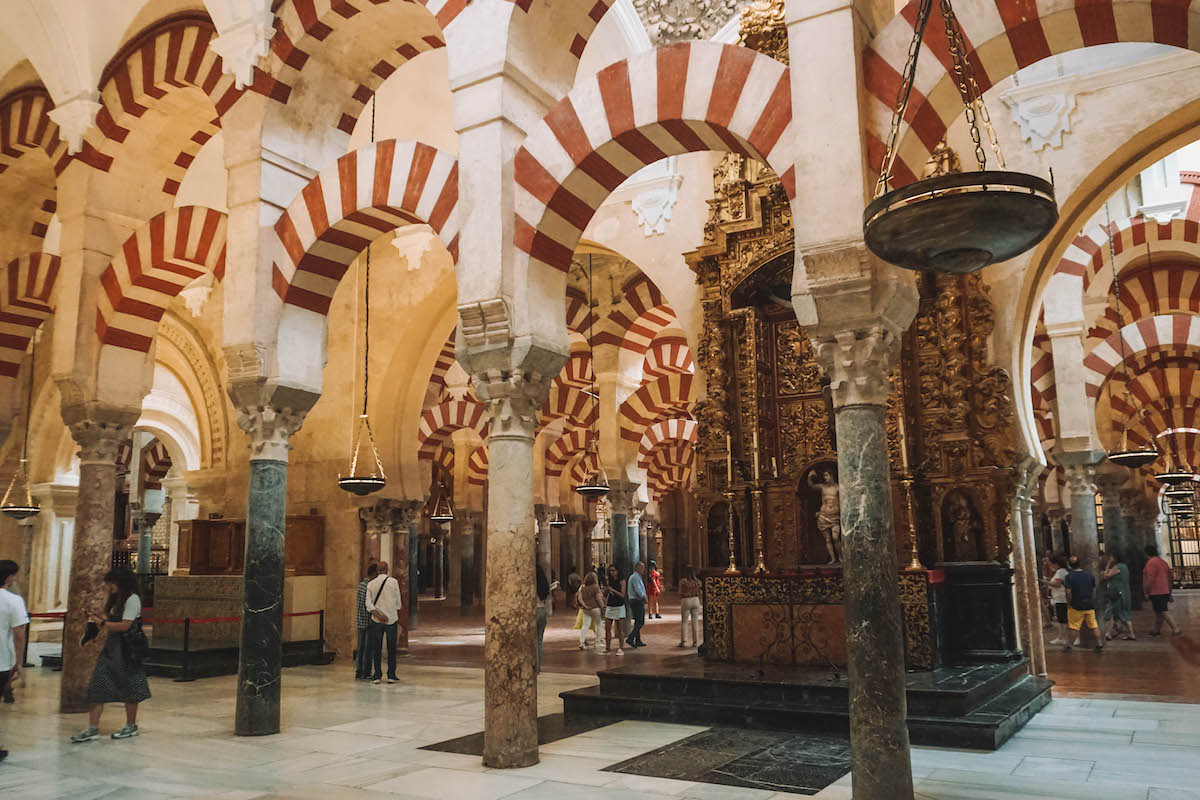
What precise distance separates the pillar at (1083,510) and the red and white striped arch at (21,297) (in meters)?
10.2

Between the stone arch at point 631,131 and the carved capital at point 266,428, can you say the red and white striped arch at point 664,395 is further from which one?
the stone arch at point 631,131

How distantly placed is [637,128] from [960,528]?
3616 millimetres

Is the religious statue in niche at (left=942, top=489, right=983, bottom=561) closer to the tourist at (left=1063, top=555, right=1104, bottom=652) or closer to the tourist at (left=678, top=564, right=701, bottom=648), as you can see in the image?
the tourist at (left=1063, top=555, right=1104, bottom=652)

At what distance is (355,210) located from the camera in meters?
5.25

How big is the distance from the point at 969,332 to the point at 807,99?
3184mm

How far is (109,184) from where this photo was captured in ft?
22.7

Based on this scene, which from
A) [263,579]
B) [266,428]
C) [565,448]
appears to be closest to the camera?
[263,579]

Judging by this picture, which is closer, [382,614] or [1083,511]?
[382,614]

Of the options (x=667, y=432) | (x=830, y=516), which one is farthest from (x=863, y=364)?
(x=667, y=432)

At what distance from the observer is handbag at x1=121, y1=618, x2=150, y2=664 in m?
4.98

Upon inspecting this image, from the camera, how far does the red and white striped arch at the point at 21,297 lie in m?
7.82

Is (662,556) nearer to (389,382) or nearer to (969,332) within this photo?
(389,382)

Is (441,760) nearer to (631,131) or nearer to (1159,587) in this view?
(631,131)

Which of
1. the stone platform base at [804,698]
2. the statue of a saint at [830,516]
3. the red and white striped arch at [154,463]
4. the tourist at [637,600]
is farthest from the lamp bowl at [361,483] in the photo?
the red and white striped arch at [154,463]
